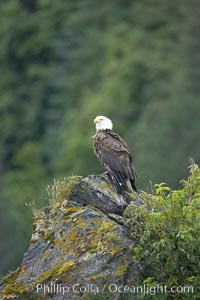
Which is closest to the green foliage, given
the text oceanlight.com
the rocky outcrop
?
the text oceanlight.com

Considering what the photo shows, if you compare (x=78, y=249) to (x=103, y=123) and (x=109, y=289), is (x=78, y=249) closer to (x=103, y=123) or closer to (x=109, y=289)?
(x=109, y=289)

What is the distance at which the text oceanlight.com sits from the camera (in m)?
15.9

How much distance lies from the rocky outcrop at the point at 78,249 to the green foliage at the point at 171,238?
25 centimetres

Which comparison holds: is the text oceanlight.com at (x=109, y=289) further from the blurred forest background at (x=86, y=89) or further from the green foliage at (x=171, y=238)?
the blurred forest background at (x=86, y=89)

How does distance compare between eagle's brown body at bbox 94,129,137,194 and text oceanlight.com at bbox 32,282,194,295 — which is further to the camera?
eagle's brown body at bbox 94,129,137,194

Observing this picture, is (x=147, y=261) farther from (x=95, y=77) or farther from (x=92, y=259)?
(x=95, y=77)

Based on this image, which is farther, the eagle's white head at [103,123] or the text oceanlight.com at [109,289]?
the eagle's white head at [103,123]

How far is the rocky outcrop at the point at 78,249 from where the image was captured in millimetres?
16297

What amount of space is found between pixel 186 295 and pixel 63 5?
68.8m

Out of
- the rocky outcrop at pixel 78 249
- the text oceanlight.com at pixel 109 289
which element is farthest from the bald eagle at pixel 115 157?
the text oceanlight.com at pixel 109 289

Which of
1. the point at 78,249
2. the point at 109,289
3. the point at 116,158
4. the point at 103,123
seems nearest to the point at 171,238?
the point at 109,289

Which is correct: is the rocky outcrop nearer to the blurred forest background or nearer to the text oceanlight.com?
the text oceanlight.com

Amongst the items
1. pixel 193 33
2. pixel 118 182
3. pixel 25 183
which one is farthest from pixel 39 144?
pixel 118 182

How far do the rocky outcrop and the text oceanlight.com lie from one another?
11 millimetres
